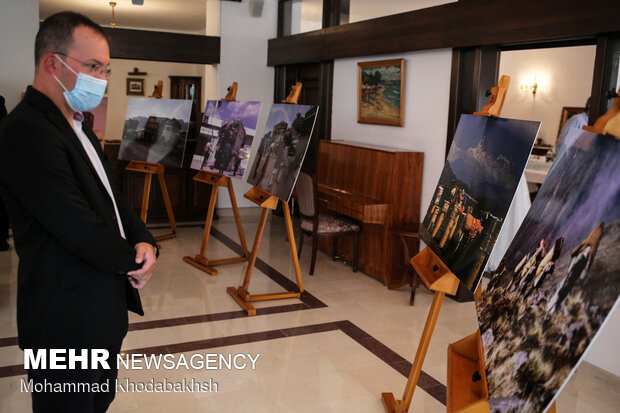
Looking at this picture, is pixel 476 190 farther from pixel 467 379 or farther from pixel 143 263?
pixel 143 263

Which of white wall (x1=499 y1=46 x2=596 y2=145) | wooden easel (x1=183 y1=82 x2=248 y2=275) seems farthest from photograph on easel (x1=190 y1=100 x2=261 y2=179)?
white wall (x1=499 y1=46 x2=596 y2=145)

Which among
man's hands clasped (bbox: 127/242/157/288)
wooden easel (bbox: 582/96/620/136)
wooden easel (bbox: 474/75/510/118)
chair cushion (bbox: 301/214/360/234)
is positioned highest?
wooden easel (bbox: 474/75/510/118)

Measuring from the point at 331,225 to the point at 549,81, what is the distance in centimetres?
705

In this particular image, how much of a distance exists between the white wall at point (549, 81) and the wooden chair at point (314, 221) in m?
6.32

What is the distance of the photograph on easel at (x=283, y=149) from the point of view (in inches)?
169

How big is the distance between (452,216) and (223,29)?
20.6 ft

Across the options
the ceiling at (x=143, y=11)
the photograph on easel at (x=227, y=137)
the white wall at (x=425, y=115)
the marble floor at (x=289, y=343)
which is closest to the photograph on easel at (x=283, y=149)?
the photograph on easel at (x=227, y=137)

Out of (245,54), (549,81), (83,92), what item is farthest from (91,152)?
(549,81)

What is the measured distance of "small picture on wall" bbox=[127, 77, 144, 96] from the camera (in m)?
13.4

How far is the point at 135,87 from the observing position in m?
13.4

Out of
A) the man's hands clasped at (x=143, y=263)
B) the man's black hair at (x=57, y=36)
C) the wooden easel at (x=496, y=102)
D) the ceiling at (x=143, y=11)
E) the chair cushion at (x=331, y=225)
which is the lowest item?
the chair cushion at (x=331, y=225)

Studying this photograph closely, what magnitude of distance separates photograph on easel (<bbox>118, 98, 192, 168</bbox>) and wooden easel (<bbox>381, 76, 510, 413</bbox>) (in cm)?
395

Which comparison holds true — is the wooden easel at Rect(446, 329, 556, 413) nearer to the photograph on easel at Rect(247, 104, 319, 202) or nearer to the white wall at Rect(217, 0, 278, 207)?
the photograph on easel at Rect(247, 104, 319, 202)

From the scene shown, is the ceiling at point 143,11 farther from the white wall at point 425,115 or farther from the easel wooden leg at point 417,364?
the easel wooden leg at point 417,364
